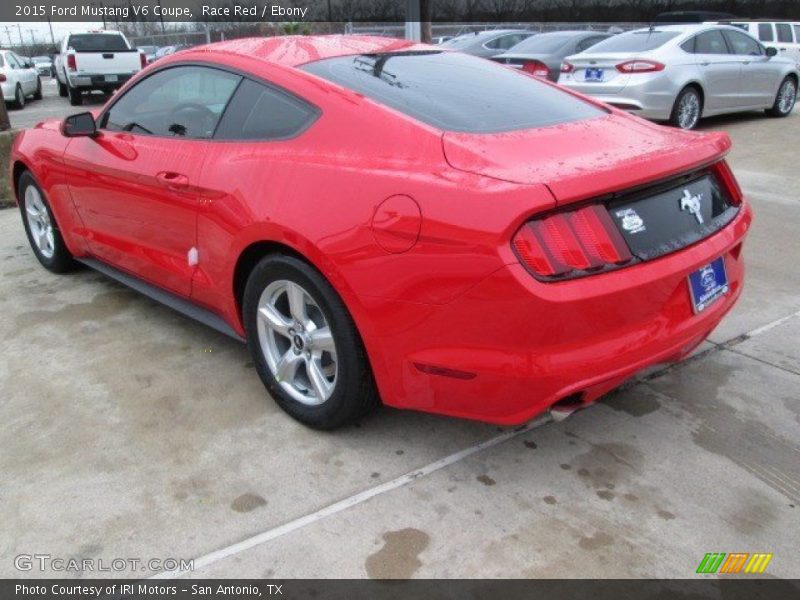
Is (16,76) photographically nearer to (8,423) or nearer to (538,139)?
(8,423)

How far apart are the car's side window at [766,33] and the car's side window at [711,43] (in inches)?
250

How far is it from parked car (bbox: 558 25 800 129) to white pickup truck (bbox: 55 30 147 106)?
475 inches

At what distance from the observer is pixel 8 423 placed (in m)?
3.04

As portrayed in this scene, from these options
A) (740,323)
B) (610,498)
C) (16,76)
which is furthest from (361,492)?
A: (16,76)

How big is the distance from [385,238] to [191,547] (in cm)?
118

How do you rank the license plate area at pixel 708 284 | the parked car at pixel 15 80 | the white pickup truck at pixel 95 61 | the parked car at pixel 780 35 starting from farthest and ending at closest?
the white pickup truck at pixel 95 61
the parked car at pixel 15 80
the parked car at pixel 780 35
the license plate area at pixel 708 284

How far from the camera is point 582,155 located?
8.04ft

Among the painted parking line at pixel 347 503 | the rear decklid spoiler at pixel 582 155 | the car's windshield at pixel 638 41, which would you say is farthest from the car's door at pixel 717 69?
the painted parking line at pixel 347 503

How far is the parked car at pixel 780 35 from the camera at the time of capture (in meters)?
15.1

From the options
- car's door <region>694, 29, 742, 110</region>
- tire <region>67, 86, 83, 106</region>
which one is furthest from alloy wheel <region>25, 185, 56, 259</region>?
tire <region>67, 86, 83, 106</region>

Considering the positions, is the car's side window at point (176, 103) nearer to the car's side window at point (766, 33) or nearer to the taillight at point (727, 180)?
the taillight at point (727, 180)

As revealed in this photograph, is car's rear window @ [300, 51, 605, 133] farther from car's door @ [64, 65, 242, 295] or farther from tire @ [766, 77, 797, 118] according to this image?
tire @ [766, 77, 797, 118]

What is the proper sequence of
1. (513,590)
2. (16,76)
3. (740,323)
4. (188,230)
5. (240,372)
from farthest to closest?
(16,76) < (740,323) < (240,372) < (188,230) < (513,590)

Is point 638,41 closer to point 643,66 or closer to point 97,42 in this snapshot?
point 643,66
